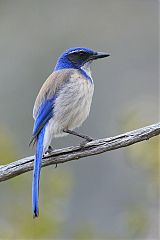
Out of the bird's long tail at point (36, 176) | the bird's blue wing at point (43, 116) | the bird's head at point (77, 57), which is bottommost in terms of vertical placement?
the bird's long tail at point (36, 176)

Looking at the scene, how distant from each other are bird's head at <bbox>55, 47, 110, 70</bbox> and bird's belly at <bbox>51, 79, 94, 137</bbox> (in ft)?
1.13

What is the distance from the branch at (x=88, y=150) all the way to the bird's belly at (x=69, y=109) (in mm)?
389

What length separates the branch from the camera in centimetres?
481

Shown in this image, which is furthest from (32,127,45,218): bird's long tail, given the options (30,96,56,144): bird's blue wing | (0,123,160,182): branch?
(30,96,56,144): bird's blue wing

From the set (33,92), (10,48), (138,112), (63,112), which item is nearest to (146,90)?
(33,92)

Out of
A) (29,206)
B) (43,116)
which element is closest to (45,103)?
(43,116)

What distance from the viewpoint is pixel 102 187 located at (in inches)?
327

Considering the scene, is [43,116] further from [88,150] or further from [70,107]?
[88,150]

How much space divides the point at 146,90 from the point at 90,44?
169 cm

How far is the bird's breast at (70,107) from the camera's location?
5.41 metres

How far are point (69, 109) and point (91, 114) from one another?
3.47 m

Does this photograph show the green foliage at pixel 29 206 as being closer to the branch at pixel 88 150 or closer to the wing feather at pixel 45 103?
the wing feather at pixel 45 103

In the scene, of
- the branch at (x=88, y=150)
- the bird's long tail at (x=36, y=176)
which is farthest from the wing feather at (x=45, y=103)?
the branch at (x=88, y=150)

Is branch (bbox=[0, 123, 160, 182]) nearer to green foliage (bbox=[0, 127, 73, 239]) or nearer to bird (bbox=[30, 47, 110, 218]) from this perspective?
bird (bbox=[30, 47, 110, 218])
